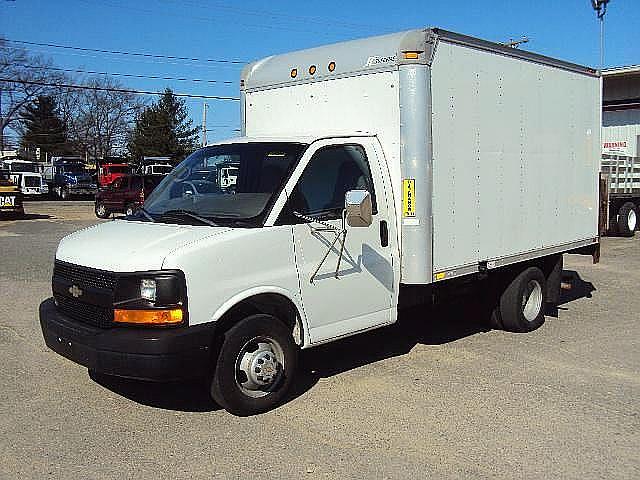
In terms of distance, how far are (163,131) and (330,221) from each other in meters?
59.6

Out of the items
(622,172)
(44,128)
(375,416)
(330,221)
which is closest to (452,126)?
(330,221)

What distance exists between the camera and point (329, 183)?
20.4ft

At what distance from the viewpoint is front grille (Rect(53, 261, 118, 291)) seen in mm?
5254

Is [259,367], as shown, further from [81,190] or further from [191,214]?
[81,190]

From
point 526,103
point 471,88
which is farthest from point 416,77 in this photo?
point 526,103

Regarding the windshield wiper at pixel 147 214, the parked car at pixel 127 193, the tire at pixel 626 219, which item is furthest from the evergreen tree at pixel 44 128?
the windshield wiper at pixel 147 214

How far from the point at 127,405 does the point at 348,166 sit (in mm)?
2698

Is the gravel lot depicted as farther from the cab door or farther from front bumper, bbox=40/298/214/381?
the cab door

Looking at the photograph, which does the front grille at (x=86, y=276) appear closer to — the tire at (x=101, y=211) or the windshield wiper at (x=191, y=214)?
the windshield wiper at (x=191, y=214)

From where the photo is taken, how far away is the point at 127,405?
5.92m

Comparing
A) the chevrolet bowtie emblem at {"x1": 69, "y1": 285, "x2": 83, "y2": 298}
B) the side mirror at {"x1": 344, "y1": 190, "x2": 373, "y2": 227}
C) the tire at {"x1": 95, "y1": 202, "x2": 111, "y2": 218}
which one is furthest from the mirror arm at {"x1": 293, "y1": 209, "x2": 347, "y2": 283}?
the tire at {"x1": 95, "y1": 202, "x2": 111, "y2": 218}

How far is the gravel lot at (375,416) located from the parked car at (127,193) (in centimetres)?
1993

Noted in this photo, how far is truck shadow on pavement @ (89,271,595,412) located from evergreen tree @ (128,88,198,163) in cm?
5445

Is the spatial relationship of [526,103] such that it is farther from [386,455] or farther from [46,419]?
[46,419]
